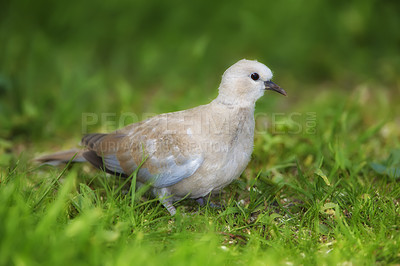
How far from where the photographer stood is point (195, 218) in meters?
3.21

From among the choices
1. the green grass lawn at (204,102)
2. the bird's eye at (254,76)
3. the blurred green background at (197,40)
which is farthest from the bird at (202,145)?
the blurred green background at (197,40)

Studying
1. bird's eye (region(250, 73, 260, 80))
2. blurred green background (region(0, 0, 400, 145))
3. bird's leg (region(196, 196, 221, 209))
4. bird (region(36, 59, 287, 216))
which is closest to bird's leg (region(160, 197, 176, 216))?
bird (region(36, 59, 287, 216))

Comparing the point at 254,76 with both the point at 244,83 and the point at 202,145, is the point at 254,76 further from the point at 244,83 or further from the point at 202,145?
the point at 202,145

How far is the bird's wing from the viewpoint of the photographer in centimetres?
344

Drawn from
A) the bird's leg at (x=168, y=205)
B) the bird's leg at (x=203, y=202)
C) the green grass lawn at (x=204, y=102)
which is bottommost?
the bird's leg at (x=203, y=202)

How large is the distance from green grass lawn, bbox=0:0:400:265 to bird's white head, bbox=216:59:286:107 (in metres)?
0.63

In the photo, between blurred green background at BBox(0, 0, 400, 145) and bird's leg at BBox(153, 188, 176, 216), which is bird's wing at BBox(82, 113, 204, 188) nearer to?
bird's leg at BBox(153, 188, 176, 216)

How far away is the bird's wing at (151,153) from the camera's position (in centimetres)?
344

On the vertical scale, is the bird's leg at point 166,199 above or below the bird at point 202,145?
below

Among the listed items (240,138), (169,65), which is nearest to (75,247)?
(240,138)

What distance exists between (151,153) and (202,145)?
404 millimetres

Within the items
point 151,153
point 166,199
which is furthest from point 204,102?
point 166,199

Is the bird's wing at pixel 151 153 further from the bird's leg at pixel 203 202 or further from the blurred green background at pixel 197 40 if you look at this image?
the blurred green background at pixel 197 40

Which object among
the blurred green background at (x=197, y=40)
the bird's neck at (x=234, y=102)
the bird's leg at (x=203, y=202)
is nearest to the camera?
the bird's neck at (x=234, y=102)
